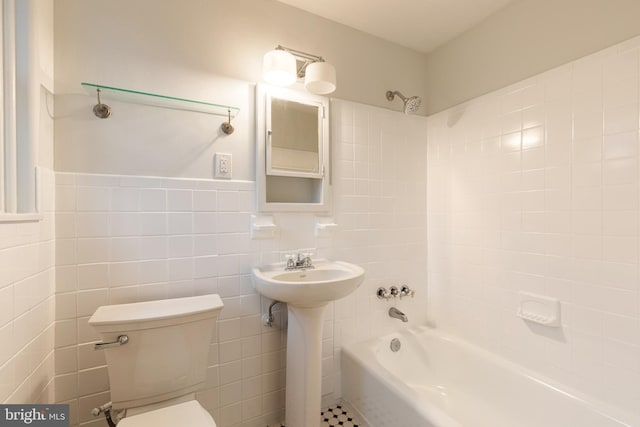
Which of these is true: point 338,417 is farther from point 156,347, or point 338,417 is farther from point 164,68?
point 164,68

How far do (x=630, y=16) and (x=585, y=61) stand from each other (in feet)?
0.64

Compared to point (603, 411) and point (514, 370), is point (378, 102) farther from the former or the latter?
point (603, 411)

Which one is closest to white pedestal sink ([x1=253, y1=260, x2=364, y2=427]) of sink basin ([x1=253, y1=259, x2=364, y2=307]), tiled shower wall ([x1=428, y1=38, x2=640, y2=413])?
sink basin ([x1=253, y1=259, x2=364, y2=307])

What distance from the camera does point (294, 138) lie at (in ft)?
5.39

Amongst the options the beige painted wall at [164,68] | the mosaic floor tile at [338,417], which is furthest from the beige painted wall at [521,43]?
the mosaic floor tile at [338,417]

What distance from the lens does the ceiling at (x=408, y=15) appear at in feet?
5.34

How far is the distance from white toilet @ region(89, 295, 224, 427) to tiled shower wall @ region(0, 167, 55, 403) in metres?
0.19

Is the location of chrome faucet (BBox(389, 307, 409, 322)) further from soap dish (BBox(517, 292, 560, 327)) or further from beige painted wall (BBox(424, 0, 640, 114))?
beige painted wall (BBox(424, 0, 640, 114))

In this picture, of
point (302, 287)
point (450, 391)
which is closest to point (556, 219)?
point (450, 391)

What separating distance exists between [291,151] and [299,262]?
0.64 m

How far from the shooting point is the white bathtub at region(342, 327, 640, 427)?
126cm

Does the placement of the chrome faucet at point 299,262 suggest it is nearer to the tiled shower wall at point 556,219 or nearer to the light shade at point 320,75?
the light shade at point 320,75

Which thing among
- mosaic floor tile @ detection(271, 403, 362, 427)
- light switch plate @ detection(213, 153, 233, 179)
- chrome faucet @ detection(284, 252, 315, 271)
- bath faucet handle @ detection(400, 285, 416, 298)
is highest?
light switch plate @ detection(213, 153, 233, 179)
